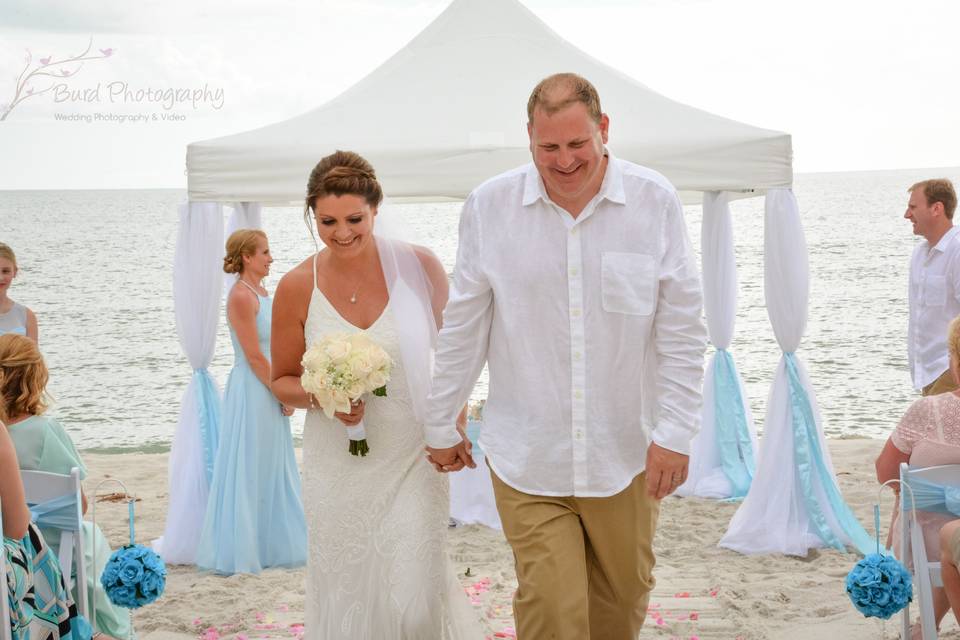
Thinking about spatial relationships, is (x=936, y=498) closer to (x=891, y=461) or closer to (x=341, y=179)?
(x=891, y=461)

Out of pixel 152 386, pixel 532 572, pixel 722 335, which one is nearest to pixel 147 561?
pixel 532 572

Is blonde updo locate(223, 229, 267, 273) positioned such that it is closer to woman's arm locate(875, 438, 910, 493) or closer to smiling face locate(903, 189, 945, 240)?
woman's arm locate(875, 438, 910, 493)

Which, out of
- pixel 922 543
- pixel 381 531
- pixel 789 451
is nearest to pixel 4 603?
pixel 381 531

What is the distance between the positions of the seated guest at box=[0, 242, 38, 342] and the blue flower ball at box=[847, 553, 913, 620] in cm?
598

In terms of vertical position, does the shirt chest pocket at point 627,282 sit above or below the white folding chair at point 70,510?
above

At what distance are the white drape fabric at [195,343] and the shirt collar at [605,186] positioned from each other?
4.23m

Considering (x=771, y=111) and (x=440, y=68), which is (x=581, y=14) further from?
(x=440, y=68)

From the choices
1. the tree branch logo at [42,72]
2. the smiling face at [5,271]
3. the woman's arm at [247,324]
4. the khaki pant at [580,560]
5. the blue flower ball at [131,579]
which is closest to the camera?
the khaki pant at [580,560]

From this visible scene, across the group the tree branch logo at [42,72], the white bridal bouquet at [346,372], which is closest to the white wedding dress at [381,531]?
the white bridal bouquet at [346,372]

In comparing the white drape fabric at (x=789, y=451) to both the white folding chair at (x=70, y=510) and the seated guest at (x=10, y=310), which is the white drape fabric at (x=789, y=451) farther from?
the seated guest at (x=10, y=310)

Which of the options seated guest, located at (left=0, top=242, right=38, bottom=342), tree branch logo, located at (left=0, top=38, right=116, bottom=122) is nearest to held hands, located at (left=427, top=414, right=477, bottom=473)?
seated guest, located at (left=0, top=242, right=38, bottom=342)

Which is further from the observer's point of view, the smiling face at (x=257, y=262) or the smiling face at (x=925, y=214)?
the smiling face at (x=925, y=214)

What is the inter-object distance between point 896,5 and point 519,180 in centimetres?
6288

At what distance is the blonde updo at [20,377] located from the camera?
4.17 metres
